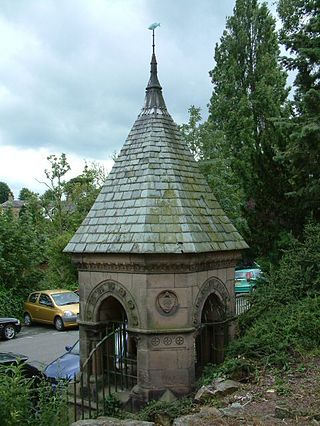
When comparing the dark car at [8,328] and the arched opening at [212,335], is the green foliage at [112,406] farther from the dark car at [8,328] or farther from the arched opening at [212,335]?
the dark car at [8,328]

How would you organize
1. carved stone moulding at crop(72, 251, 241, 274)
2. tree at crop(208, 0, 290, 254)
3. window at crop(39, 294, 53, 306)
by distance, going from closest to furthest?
carved stone moulding at crop(72, 251, 241, 274) → window at crop(39, 294, 53, 306) → tree at crop(208, 0, 290, 254)

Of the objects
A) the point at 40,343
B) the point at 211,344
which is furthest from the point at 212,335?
the point at 40,343

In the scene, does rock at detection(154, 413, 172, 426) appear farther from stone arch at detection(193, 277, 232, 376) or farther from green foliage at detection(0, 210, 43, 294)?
green foliage at detection(0, 210, 43, 294)

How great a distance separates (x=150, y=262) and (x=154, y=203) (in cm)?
85

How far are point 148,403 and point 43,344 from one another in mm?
12264

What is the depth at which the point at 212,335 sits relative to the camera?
26.0ft

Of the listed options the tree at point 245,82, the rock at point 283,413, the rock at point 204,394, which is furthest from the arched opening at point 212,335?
the tree at point 245,82

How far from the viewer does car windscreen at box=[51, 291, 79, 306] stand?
20.7 meters

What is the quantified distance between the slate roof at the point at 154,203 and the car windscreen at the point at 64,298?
45.6 feet

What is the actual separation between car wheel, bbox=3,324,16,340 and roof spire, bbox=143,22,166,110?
548 inches

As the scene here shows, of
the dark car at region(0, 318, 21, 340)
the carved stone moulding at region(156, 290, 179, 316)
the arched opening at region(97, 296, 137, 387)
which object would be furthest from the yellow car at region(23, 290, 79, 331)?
the carved stone moulding at region(156, 290, 179, 316)

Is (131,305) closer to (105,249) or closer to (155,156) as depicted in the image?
(105,249)

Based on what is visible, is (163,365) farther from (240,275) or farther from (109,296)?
(240,275)

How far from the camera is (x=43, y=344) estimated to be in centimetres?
1780
